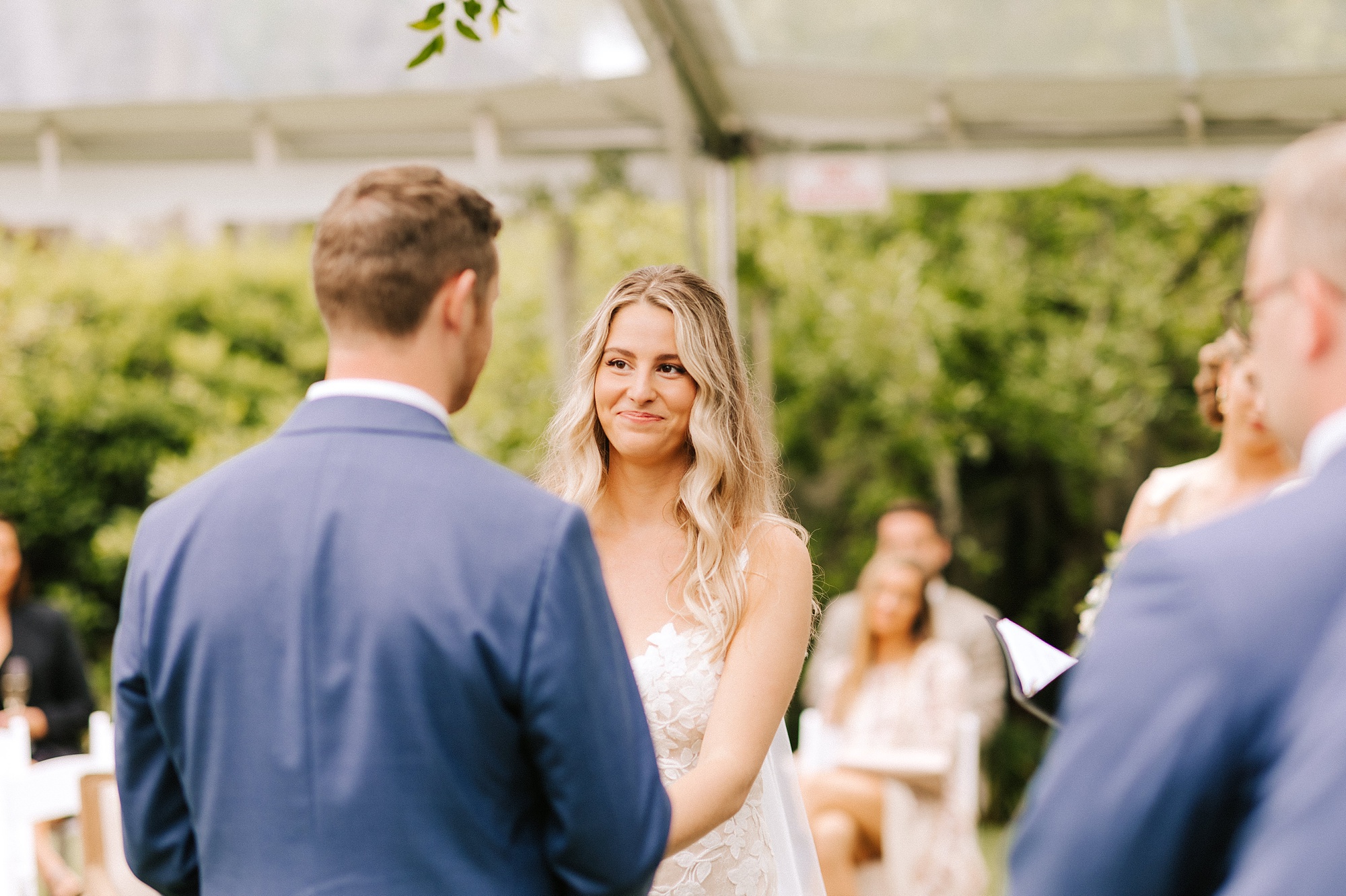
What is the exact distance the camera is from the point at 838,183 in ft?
18.8

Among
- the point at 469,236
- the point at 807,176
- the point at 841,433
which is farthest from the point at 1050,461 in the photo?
the point at 469,236

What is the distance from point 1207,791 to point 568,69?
15.4 ft

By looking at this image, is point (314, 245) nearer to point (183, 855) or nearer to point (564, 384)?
point (183, 855)

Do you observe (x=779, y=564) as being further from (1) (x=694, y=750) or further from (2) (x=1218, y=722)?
(2) (x=1218, y=722)

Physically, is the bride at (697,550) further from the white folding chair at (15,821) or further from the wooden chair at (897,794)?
the white folding chair at (15,821)

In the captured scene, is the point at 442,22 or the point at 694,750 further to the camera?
the point at 694,750

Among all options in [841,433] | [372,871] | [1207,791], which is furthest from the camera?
[841,433]

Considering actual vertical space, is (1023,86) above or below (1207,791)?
above

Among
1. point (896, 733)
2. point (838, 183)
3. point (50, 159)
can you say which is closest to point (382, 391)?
point (896, 733)

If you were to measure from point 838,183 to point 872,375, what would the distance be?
7.83ft

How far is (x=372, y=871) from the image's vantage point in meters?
1.30

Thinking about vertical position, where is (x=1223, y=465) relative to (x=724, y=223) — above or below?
below

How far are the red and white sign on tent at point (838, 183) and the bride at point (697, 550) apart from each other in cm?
345

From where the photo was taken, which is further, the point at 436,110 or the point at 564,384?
the point at 436,110
